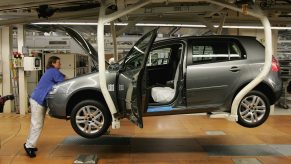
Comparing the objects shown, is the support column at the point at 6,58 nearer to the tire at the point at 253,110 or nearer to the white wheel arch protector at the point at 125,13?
the white wheel arch protector at the point at 125,13

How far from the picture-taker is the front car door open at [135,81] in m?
5.10

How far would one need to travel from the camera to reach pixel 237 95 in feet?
18.1

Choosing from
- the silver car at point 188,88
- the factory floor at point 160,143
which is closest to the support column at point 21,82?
the factory floor at point 160,143

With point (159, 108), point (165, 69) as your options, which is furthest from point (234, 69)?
point (165, 69)

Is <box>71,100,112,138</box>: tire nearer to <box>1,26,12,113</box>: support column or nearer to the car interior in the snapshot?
the car interior

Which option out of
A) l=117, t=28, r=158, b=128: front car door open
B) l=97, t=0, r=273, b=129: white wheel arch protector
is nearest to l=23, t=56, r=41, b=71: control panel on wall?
l=117, t=28, r=158, b=128: front car door open

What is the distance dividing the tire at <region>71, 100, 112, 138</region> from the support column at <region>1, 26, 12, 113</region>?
5452 mm

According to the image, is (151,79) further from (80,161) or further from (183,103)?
(80,161)

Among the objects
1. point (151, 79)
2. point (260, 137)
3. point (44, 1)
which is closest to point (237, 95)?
point (151, 79)

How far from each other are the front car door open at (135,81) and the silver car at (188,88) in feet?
0.06

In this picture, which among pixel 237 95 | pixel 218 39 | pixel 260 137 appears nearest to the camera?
pixel 237 95

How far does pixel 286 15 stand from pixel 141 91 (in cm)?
608

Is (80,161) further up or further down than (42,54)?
further down

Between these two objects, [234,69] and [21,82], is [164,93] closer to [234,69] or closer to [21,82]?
[234,69]
